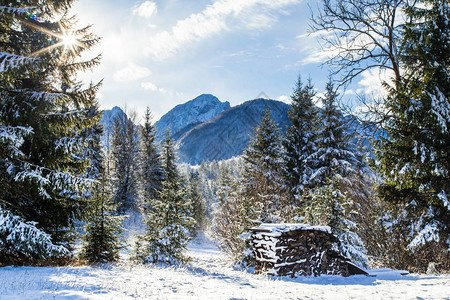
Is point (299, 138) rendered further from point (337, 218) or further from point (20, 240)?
point (20, 240)

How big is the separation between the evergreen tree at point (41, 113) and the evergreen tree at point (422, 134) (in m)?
11.0

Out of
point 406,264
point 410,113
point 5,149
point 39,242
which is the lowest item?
point 406,264

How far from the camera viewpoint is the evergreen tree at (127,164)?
26.1 m

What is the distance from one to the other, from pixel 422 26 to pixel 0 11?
13.7 meters

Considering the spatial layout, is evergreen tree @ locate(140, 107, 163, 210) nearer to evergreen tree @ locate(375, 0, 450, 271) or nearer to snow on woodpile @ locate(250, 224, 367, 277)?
snow on woodpile @ locate(250, 224, 367, 277)

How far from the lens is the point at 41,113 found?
822 cm

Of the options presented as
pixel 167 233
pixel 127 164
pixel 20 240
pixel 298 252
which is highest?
pixel 127 164

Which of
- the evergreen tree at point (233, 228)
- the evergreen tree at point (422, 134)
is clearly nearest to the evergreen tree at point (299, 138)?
the evergreen tree at point (233, 228)

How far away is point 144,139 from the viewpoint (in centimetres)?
2873

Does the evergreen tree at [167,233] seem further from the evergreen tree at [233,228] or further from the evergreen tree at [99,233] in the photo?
the evergreen tree at [233,228]

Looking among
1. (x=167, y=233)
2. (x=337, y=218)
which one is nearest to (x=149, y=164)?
(x=167, y=233)

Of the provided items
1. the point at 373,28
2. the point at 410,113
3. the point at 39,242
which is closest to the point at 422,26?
the point at 373,28

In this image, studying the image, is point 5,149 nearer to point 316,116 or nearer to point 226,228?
point 226,228

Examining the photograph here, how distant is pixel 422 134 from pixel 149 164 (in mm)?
24355
